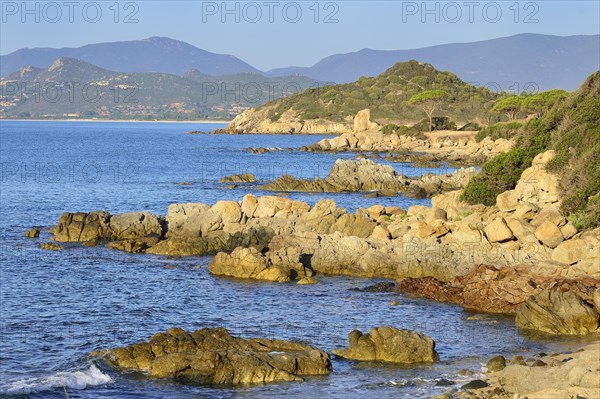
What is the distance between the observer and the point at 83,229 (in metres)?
44.6

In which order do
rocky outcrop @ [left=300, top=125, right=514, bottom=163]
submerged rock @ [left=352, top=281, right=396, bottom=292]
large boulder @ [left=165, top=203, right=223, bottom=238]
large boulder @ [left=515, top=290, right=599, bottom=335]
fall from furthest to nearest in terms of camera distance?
rocky outcrop @ [left=300, top=125, right=514, bottom=163] < large boulder @ [left=165, top=203, right=223, bottom=238] < submerged rock @ [left=352, top=281, right=396, bottom=292] < large boulder @ [left=515, top=290, right=599, bottom=335]

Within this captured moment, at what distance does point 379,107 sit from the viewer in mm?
191875

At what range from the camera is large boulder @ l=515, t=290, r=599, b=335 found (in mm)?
26266

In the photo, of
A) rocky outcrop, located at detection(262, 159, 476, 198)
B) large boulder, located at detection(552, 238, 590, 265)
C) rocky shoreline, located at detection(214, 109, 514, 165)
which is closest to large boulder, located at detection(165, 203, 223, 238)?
large boulder, located at detection(552, 238, 590, 265)

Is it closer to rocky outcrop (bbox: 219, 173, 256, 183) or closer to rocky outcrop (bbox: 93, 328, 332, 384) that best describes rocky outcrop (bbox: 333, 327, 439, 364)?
rocky outcrop (bbox: 93, 328, 332, 384)

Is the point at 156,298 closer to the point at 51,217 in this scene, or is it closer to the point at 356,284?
the point at 356,284

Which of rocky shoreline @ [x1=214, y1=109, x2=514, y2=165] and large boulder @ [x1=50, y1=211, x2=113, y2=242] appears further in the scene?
rocky shoreline @ [x1=214, y1=109, x2=514, y2=165]

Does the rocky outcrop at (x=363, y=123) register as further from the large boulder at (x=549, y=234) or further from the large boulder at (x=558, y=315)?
the large boulder at (x=558, y=315)

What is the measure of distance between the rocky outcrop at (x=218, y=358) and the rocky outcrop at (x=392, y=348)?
125 cm

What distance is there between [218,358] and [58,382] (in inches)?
156

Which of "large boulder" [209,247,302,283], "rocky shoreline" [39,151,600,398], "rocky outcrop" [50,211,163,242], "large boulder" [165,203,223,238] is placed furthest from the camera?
"rocky outcrop" [50,211,163,242]

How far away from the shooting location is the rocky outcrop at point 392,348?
23.2 meters

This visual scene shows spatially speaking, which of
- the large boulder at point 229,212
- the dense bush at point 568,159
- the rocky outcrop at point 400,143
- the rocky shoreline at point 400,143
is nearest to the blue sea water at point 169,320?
the large boulder at point 229,212

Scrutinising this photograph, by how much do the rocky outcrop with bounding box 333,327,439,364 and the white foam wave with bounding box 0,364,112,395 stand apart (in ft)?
21.1
